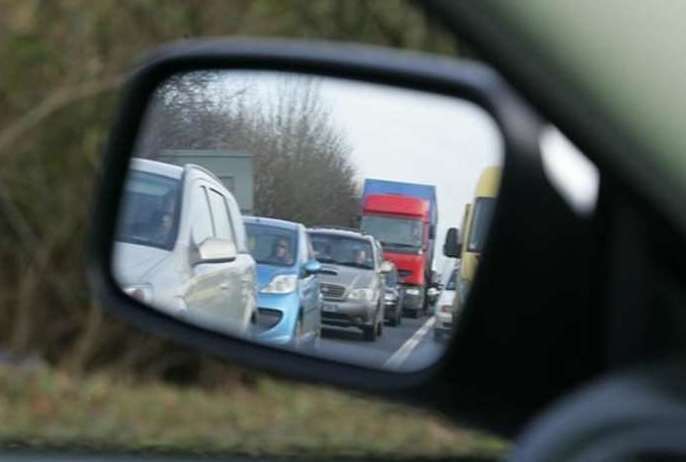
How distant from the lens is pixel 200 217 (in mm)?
2121

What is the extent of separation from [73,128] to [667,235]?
5224mm

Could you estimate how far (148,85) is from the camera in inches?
78.0

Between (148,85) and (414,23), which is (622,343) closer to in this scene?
(148,85)

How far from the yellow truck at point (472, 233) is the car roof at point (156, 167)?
606 mm

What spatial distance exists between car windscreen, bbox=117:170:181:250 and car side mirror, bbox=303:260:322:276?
0.37 metres

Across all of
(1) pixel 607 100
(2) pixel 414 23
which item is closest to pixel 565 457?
(1) pixel 607 100

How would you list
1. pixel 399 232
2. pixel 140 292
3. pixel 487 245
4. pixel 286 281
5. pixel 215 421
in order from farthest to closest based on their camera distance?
1. pixel 215 421
2. pixel 140 292
3. pixel 286 281
4. pixel 399 232
5. pixel 487 245

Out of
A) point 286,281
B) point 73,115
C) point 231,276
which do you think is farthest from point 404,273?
point 73,115

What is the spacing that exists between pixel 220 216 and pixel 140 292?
0.97 ft

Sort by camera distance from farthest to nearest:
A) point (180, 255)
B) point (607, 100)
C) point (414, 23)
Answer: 1. point (414, 23)
2. point (180, 255)
3. point (607, 100)

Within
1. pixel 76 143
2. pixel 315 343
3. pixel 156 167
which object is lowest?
pixel 315 343

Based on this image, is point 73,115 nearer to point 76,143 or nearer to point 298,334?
point 76,143

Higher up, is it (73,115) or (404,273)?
(73,115)

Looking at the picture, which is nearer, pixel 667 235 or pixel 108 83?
pixel 667 235
